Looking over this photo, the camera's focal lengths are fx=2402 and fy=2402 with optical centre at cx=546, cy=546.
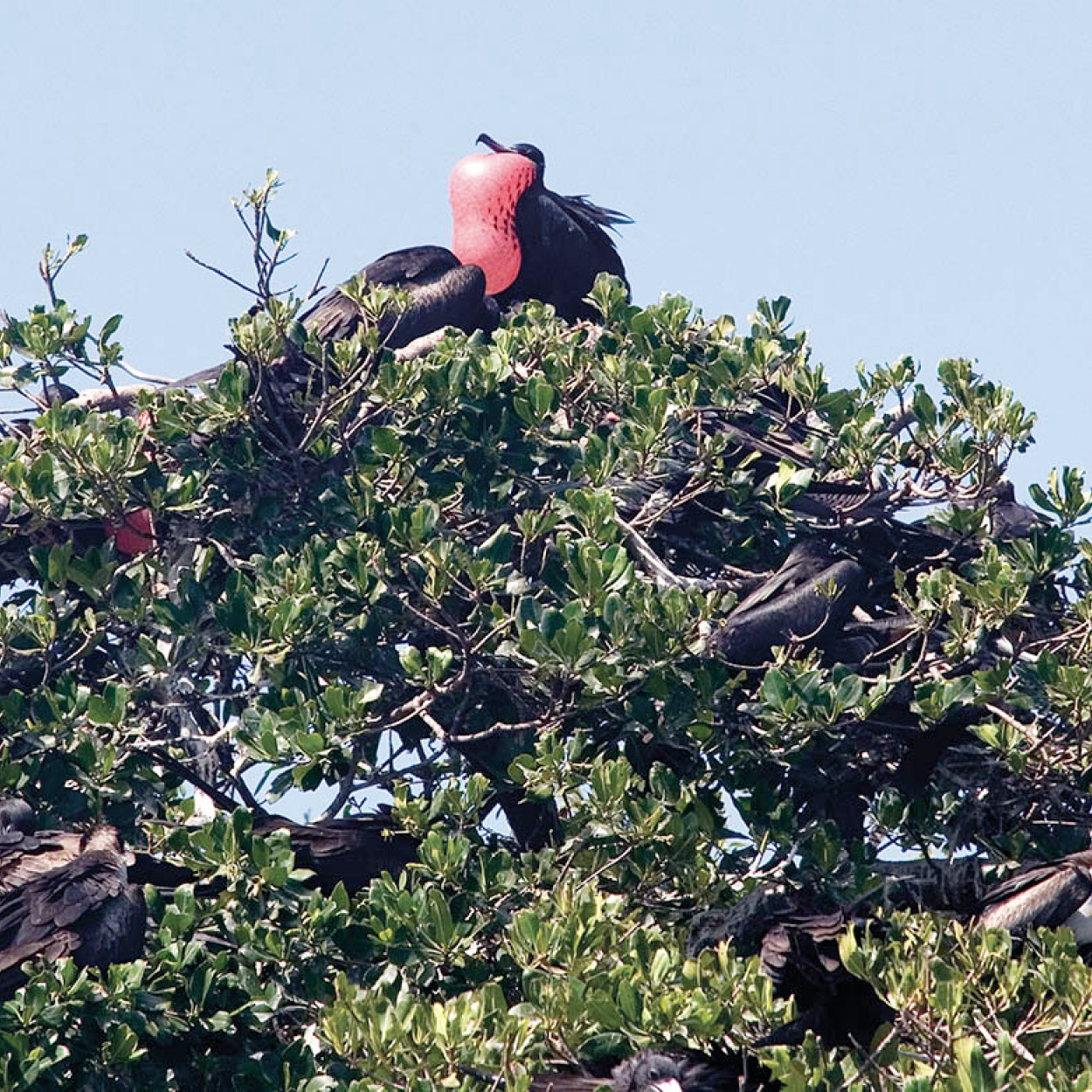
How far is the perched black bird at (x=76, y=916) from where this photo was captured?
10.3m

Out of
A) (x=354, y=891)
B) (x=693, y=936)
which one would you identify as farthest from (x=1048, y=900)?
(x=354, y=891)

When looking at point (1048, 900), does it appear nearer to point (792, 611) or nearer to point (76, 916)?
point (792, 611)

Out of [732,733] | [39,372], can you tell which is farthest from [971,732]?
[39,372]

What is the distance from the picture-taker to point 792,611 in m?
11.7

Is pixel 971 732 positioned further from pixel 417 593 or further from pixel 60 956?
pixel 60 956

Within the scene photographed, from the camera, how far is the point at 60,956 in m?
10.2

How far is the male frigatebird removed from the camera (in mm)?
10266

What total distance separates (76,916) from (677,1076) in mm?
2780

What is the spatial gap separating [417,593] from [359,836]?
1.29 meters

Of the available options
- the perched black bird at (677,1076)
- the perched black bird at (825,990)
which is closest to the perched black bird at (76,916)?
the perched black bird at (677,1076)

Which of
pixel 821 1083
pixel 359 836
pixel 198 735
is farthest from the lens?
pixel 198 735

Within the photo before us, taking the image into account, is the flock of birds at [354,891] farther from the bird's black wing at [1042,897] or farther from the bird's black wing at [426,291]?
the bird's black wing at [426,291]

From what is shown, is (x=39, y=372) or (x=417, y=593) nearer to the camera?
(x=417, y=593)

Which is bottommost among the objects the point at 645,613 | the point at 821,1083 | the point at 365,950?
the point at 821,1083
